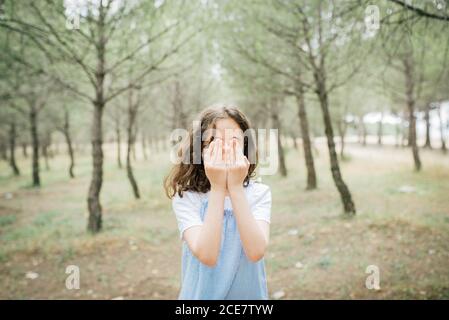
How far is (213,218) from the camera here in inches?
69.1

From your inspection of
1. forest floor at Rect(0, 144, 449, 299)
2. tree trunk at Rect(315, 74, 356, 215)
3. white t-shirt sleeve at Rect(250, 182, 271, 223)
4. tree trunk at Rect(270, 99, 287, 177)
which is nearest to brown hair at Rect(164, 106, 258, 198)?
white t-shirt sleeve at Rect(250, 182, 271, 223)

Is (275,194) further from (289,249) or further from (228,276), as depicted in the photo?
(228,276)

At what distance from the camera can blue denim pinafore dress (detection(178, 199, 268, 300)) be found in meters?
2.00

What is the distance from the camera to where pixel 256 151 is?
246 cm

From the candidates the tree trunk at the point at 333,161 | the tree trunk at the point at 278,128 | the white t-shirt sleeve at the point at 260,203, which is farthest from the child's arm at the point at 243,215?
the tree trunk at the point at 278,128

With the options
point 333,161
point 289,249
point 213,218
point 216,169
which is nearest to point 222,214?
point 213,218

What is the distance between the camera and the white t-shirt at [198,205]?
77.4 inches

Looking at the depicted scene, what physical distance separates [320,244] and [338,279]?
162 centimetres

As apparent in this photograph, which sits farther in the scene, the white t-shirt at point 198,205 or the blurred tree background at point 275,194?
the blurred tree background at point 275,194

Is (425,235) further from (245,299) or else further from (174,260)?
(245,299)

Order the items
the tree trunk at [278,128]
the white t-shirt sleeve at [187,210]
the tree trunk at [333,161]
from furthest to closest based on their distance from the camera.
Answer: the tree trunk at [278,128]
the tree trunk at [333,161]
the white t-shirt sleeve at [187,210]

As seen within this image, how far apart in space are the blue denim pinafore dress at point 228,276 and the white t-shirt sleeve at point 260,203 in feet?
0.48

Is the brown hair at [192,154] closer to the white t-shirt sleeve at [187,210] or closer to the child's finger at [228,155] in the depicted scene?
the white t-shirt sleeve at [187,210]

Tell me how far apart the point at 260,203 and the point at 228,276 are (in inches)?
17.2
